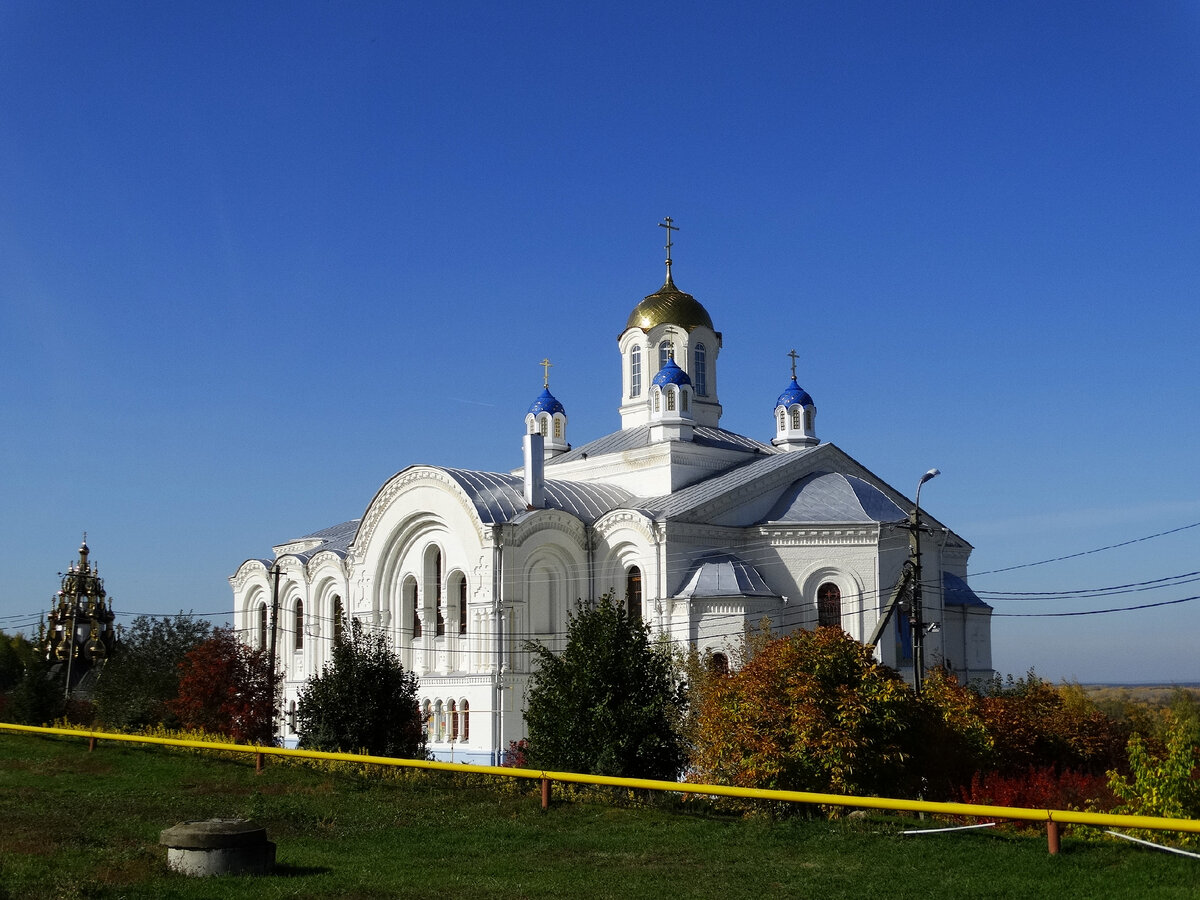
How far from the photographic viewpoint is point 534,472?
36.4 metres

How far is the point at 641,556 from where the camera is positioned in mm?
35438

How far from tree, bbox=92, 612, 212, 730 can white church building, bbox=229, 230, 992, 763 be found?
393 centimetres

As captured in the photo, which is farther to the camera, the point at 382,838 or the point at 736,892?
the point at 382,838

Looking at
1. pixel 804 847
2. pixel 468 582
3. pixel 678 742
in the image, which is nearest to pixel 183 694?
pixel 468 582

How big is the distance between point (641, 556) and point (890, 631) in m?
7.25

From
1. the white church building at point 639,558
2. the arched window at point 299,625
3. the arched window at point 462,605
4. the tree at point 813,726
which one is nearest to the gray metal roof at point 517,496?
the white church building at point 639,558

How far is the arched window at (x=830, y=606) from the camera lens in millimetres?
34656

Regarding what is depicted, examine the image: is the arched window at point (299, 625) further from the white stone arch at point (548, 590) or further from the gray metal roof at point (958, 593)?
the gray metal roof at point (958, 593)

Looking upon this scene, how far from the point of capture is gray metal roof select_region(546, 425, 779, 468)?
41.5 m

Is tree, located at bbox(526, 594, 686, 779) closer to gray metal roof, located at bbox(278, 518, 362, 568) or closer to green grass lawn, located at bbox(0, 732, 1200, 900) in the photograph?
green grass lawn, located at bbox(0, 732, 1200, 900)

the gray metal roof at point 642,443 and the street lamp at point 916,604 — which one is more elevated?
the gray metal roof at point 642,443

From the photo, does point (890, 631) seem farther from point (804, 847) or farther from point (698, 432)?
point (804, 847)

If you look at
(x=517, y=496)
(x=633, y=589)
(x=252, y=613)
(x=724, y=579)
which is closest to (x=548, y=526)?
(x=517, y=496)

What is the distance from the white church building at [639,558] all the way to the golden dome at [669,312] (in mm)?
2343
